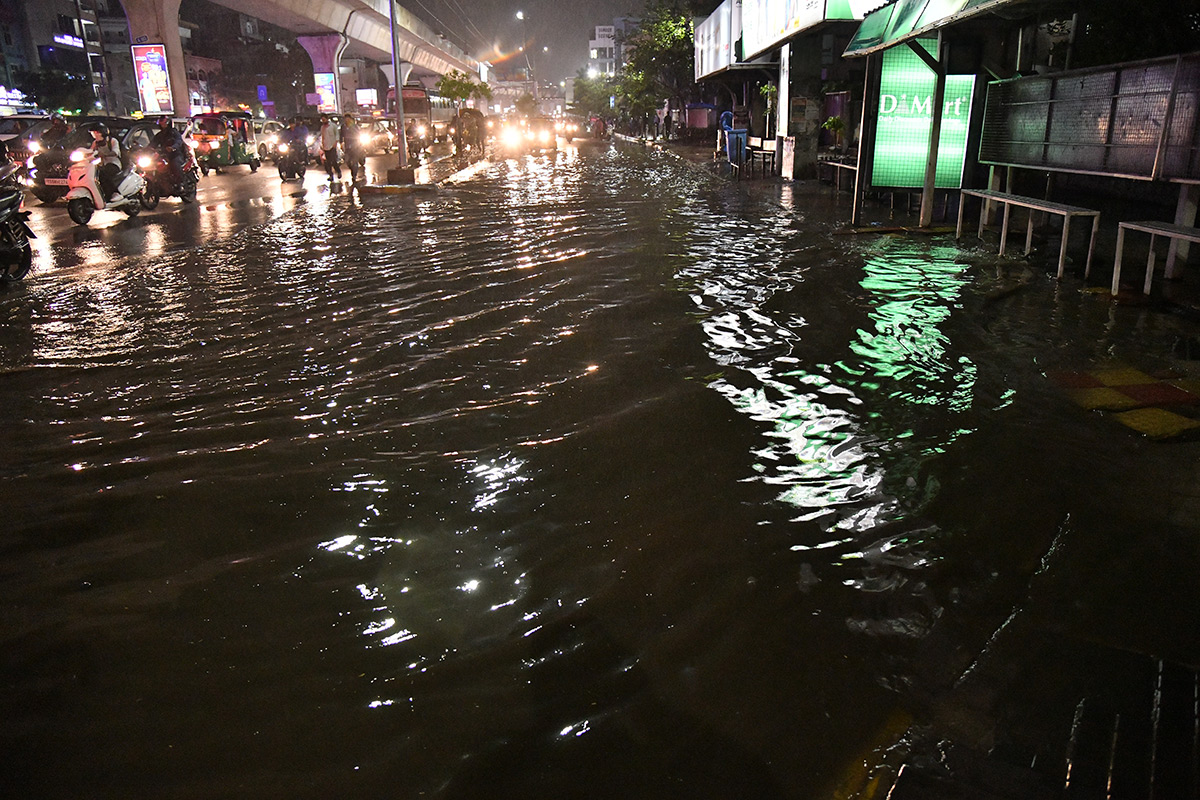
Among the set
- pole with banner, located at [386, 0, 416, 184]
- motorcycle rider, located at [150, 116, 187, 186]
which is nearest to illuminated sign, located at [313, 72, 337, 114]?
pole with banner, located at [386, 0, 416, 184]

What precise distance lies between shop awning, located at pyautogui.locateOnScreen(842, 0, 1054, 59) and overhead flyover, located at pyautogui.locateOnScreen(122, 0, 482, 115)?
597 inches

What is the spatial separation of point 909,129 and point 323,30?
48.7 metres

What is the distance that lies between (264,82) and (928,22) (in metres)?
74.4

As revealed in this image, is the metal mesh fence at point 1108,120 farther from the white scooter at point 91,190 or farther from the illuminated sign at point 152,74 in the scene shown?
the illuminated sign at point 152,74

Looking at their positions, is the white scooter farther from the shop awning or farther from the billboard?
the billboard

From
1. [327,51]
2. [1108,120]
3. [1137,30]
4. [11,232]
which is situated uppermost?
[327,51]

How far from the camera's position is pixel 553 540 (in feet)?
11.8

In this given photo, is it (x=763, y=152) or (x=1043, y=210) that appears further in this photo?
(x=763, y=152)

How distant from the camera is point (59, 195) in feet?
57.4

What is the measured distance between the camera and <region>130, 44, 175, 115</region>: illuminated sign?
1308 inches

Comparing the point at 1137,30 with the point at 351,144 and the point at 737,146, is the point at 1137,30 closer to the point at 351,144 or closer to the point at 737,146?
the point at 737,146

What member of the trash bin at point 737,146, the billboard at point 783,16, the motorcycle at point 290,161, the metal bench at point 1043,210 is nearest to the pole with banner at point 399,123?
the motorcycle at point 290,161

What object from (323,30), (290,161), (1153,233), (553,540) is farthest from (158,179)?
(323,30)

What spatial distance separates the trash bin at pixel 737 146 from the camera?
2280 centimetres
